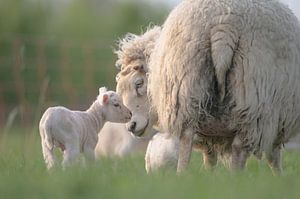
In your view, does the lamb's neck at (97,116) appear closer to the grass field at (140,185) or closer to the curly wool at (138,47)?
the curly wool at (138,47)

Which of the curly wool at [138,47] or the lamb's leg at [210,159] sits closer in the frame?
the lamb's leg at [210,159]

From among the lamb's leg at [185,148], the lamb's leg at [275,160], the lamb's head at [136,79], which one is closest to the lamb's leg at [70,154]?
the lamb's head at [136,79]

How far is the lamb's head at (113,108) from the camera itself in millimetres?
9484

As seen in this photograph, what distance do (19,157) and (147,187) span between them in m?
3.54

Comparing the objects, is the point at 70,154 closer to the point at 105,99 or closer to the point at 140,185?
the point at 105,99

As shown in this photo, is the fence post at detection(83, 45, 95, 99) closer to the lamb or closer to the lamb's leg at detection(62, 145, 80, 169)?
the lamb

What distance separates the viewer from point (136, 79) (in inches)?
353

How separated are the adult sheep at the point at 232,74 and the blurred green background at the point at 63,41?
42.0 ft

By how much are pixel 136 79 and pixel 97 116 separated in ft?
2.35

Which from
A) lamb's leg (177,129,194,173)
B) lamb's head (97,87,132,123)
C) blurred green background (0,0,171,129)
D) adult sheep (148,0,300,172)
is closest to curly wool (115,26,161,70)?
lamb's head (97,87,132,123)

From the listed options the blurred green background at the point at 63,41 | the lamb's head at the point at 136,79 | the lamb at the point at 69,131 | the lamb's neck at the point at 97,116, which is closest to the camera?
the lamb at the point at 69,131

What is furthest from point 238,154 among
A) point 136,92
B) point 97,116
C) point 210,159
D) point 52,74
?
point 52,74

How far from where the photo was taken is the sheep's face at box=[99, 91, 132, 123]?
948 cm

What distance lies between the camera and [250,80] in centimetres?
748
